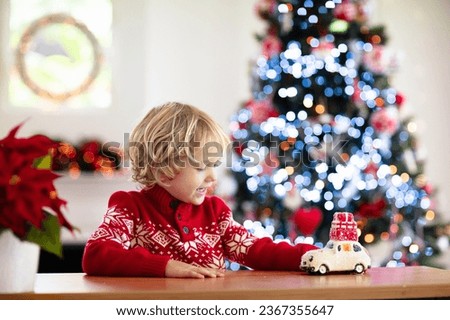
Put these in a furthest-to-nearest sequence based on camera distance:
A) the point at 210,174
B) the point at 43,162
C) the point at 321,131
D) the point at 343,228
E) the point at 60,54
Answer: the point at 60,54, the point at 321,131, the point at 210,174, the point at 343,228, the point at 43,162

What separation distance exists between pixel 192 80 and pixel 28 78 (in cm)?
108

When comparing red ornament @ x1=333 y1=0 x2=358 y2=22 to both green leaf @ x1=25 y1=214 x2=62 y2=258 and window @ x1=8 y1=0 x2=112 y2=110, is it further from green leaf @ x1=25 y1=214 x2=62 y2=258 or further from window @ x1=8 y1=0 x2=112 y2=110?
green leaf @ x1=25 y1=214 x2=62 y2=258

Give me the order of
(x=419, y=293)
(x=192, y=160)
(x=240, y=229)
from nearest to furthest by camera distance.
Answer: (x=419, y=293)
(x=192, y=160)
(x=240, y=229)

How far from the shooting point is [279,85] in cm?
422

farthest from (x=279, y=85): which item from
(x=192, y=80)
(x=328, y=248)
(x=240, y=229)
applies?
(x=328, y=248)

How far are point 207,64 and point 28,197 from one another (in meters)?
3.86

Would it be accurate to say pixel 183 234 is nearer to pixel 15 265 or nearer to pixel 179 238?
pixel 179 238

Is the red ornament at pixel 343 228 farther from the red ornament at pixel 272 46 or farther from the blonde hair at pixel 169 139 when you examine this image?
the red ornament at pixel 272 46

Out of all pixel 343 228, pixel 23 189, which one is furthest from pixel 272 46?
pixel 23 189

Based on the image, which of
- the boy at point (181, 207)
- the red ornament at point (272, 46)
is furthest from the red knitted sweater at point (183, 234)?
the red ornament at point (272, 46)

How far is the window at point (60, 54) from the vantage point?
4.83 meters

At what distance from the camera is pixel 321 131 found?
420 cm

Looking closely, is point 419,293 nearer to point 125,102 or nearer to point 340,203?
point 340,203

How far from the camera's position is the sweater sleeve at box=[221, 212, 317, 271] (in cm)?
168
